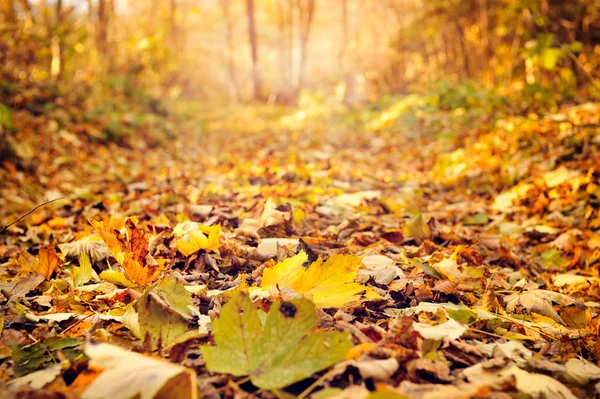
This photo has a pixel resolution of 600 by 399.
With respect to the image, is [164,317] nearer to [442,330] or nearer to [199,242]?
[199,242]

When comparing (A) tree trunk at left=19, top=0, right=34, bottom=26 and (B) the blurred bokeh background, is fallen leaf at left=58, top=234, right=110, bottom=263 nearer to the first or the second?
(B) the blurred bokeh background

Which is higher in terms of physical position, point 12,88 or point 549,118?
point 12,88

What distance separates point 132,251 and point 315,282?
0.60 meters

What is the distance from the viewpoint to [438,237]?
235cm

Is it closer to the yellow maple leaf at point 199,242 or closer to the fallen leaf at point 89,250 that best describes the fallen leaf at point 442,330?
the yellow maple leaf at point 199,242

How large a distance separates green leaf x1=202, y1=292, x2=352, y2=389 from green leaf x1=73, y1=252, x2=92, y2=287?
0.76m

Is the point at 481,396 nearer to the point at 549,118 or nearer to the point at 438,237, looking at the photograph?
the point at 438,237

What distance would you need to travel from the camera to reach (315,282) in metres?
1.27

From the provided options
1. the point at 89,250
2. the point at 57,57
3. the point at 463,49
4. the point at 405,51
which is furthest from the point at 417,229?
the point at 405,51

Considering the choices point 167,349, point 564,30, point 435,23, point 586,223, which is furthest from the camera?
point 435,23

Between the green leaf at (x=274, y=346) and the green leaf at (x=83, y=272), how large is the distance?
761mm

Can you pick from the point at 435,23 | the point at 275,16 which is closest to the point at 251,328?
the point at 435,23

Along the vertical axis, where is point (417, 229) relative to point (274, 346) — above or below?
below

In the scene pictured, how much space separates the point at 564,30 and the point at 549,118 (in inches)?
117
